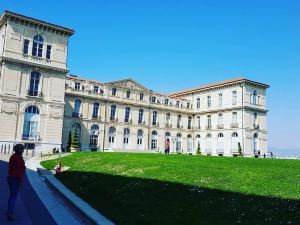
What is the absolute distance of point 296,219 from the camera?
866 cm

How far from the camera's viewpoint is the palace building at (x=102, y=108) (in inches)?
1642

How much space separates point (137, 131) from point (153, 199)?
163 ft

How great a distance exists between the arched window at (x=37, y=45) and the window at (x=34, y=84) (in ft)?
8.95

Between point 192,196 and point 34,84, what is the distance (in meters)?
36.7

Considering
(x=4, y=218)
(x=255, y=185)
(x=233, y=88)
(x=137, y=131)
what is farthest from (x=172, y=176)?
(x=233, y=88)

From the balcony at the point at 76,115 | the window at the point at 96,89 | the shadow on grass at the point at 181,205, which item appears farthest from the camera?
the window at the point at 96,89

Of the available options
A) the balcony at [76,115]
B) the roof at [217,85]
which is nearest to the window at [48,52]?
the balcony at [76,115]

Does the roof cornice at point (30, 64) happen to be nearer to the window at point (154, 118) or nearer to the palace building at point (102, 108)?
the palace building at point (102, 108)

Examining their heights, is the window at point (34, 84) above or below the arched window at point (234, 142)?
above

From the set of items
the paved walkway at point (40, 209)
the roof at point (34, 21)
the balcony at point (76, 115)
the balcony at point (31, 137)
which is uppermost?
the roof at point (34, 21)

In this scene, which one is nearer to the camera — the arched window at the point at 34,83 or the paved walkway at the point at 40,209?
the paved walkway at the point at 40,209

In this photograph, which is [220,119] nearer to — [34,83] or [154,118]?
[154,118]

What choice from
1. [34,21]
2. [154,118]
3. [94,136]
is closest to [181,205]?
[34,21]

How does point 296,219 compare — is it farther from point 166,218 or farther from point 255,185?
point 255,185
